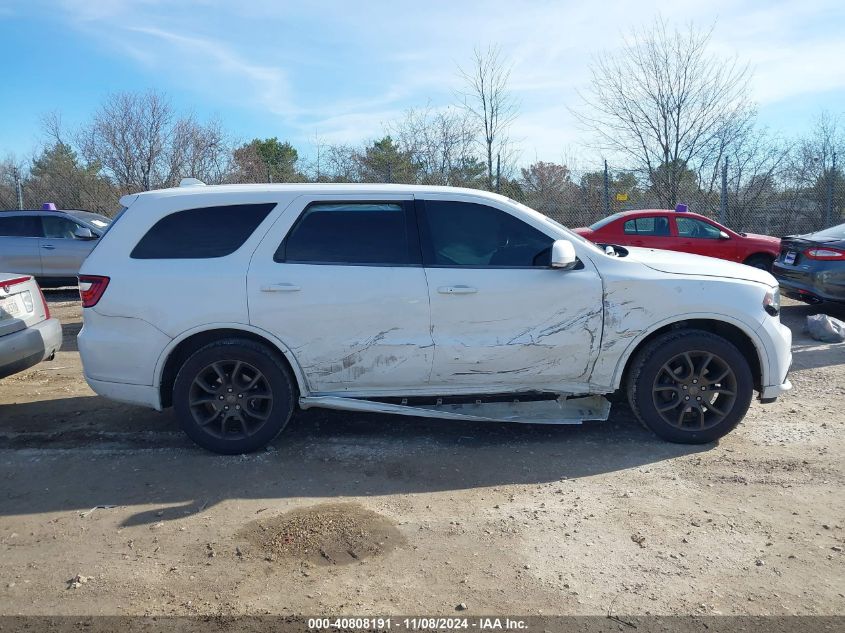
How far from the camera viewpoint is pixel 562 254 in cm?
446

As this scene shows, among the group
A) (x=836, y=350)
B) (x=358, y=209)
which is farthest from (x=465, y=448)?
(x=836, y=350)

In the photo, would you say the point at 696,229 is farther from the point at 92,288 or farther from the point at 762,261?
the point at 92,288

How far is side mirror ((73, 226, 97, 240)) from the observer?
12.2 metres

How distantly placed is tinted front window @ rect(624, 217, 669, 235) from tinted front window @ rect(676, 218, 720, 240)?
28 centimetres

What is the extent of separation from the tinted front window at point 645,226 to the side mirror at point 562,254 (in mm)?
7719

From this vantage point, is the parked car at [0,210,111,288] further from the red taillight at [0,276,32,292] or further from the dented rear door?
the dented rear door

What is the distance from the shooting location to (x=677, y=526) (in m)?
3.64

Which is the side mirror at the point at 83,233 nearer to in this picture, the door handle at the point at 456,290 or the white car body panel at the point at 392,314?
the white car body panel at the point at 392,314

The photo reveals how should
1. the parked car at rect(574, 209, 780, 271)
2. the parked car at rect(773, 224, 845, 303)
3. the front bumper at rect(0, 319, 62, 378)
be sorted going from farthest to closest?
the parked car at rect(574, 209, 780, 271)
the parked car at rect(773, 224, 845, 303)
the front bumper at rect(0, 319, 62, 378)

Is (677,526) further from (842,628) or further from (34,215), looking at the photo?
(34,215)

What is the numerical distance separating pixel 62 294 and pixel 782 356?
1294cm

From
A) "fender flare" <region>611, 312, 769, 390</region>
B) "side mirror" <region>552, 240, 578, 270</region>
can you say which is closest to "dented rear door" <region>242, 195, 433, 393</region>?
"side mirror" <region>552, 240, 578, 270</region>

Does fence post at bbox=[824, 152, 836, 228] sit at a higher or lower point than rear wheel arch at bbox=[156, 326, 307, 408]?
higher

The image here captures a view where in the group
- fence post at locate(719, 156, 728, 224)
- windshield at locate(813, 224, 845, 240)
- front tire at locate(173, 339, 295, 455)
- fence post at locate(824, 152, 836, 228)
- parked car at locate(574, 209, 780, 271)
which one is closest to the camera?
front tire at locate(173, 339, 295, 455)
